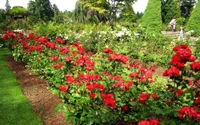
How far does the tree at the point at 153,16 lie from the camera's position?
19.1 metres

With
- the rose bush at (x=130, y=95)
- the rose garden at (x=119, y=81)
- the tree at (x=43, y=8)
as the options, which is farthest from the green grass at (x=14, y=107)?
the tree at (x=43, y=8)

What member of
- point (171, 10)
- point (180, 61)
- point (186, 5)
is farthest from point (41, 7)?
point (180, 61)

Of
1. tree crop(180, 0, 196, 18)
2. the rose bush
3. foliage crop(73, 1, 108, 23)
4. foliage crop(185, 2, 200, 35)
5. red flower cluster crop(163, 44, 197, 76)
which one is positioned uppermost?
tree crop(180, 0, 196, 18)

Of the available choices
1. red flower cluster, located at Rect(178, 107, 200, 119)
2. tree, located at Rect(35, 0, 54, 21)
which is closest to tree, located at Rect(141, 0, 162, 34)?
red flower cluster, located at Rect(178, 107, 200, 119)

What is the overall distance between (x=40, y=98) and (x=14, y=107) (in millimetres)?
605

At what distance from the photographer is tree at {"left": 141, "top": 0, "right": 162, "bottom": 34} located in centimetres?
1914

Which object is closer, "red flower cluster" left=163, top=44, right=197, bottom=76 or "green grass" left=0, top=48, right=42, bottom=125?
"red flower cluster" left=163, top=44, right=197, bottom=76

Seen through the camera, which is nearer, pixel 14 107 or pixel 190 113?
pixel 190 113

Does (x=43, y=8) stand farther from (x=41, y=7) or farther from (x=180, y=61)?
(x=180, y=61)

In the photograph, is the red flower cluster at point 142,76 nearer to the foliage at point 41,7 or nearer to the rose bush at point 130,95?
the rose bush at point 130,95

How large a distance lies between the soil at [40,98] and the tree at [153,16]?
13.9 meters

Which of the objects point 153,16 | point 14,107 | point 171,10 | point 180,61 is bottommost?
point 14,107

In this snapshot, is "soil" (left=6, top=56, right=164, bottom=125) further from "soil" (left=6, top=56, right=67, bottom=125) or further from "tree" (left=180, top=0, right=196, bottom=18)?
"tree" (left=180, top=0, right=196, bottom=18)

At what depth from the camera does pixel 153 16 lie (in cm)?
1973
